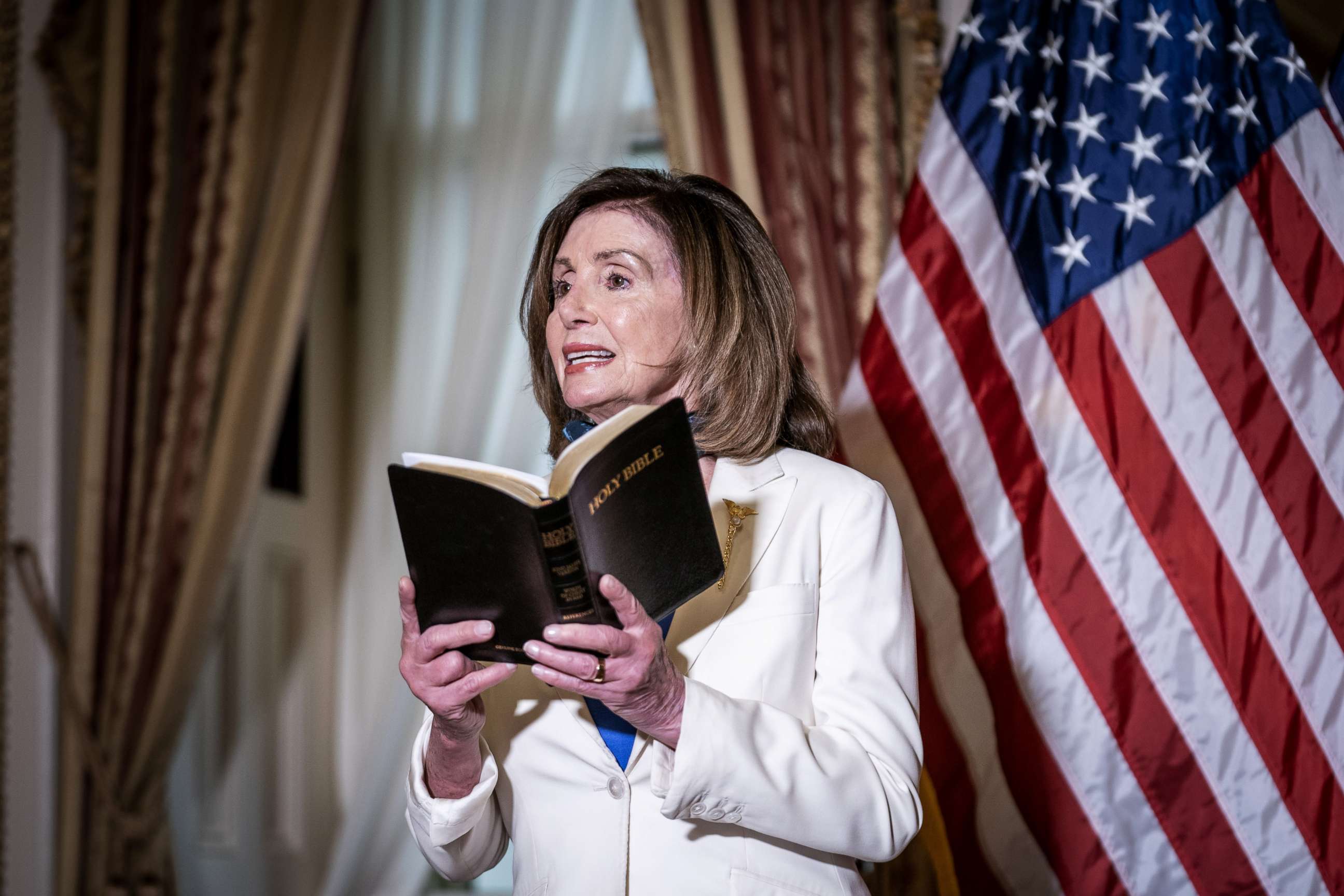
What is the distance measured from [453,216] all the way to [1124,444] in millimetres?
2500

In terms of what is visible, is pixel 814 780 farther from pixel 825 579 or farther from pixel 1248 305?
pixel 1248 305

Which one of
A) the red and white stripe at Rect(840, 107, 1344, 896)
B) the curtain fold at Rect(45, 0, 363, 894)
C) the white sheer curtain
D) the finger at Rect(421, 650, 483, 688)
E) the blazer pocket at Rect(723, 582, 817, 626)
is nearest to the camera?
the finger at Rect(421, 650, 483, 688)

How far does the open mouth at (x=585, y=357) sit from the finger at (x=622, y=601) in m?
0.47

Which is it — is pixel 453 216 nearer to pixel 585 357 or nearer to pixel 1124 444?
pixel 1124 444

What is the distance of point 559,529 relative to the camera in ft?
4.01

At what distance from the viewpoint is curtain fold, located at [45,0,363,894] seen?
11.9 feet

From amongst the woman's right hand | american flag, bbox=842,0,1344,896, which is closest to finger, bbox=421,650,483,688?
the woman's right hand

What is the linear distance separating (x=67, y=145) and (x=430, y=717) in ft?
10.6

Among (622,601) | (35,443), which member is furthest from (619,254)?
(35,443)

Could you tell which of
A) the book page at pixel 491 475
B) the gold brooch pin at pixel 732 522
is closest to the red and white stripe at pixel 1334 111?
the gold brooch pin at pixel 732 522

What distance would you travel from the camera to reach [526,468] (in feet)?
12.9

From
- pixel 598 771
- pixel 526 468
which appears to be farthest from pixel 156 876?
pixel 598 771

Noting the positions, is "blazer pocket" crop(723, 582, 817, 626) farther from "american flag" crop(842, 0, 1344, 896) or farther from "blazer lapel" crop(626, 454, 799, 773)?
"american flag" crop(842, 0, 1344, 896)

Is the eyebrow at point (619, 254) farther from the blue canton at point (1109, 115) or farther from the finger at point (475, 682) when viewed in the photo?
the blue canton at point (1109, 115)
